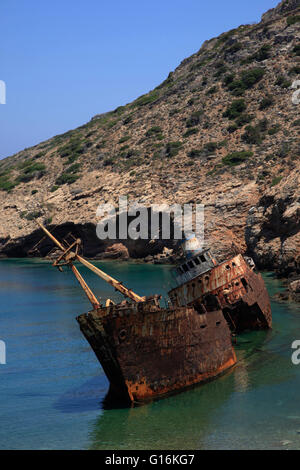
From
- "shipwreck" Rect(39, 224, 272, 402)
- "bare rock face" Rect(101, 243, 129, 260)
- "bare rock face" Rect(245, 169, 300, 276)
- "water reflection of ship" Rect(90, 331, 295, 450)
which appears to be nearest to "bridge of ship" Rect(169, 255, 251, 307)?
"shipwreck" Rect(39, 224, 272, 402)

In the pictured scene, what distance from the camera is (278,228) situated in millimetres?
54094

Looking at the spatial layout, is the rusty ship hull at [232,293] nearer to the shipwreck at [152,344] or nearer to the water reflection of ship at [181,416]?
the shipwreck at [152,344]

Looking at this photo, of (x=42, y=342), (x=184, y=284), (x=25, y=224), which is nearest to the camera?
(x=184, y=284)

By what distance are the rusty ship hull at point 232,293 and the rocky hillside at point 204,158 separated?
20.0 m

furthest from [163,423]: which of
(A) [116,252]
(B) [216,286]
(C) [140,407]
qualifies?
(A) [116,252]

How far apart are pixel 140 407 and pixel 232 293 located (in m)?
11.6

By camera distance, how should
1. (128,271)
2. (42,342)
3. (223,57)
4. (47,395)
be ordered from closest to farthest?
(47,395), (42,342), (128,271), (223,57)

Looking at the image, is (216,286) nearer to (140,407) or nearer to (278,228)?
(140,407)

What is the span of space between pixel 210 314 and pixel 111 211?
54.6 metres

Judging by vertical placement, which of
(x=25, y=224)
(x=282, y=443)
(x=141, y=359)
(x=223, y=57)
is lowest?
(x=282, y=443)

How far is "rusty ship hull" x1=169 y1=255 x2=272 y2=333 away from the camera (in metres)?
30.2

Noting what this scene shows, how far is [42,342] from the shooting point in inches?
1278
